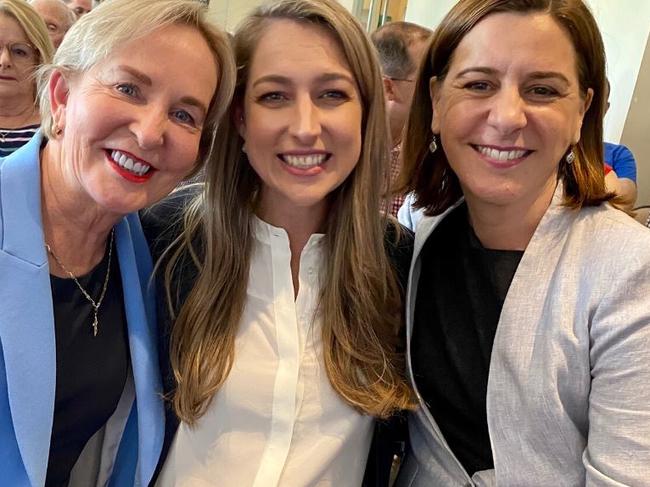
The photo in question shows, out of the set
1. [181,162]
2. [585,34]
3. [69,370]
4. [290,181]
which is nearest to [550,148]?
[585,34]

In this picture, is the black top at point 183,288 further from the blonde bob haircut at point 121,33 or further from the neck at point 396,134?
the neck at point 396,134

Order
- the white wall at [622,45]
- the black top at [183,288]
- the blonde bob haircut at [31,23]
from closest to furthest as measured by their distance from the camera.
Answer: the black top at [183,288], the blonde bob haircut at [31,23], the white wall at [622,45]

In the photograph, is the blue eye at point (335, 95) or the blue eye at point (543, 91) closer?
the blue eye at point (543, 91)

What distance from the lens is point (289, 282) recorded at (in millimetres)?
1432

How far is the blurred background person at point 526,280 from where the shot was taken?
1117 millimetres

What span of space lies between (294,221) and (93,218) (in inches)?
18.5

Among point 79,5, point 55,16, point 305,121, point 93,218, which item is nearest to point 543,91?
point 305,121

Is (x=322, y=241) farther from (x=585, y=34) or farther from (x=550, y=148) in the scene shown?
(x=585, y=34)

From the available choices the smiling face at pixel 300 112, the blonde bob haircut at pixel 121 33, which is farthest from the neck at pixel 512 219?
the blonde bob haircut at pixel 121 33

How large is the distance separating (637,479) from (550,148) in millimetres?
659

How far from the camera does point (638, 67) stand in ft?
12.0

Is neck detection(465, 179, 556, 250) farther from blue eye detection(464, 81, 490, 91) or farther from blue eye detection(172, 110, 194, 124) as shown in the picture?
blue eye detection(172, 110, 194, 124)

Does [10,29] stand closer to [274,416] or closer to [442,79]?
[442,79]

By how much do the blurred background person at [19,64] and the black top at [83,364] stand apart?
64.5 inches
